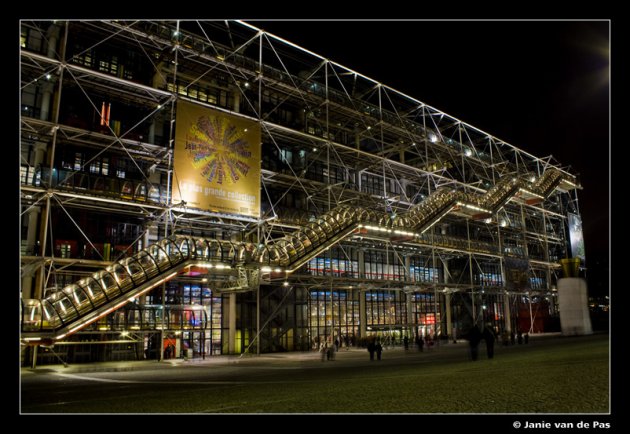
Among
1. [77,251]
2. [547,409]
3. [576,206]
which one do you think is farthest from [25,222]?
[576,206]

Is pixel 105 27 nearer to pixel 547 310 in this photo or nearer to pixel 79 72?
pixel 79 72

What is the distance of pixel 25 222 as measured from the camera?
→ 16.7m

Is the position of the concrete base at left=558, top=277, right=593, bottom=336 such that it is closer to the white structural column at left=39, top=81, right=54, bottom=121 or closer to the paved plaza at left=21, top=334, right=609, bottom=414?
the paved plaza at left=21, top=334, right=609, bottom=414

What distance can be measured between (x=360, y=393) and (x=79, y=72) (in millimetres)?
14726

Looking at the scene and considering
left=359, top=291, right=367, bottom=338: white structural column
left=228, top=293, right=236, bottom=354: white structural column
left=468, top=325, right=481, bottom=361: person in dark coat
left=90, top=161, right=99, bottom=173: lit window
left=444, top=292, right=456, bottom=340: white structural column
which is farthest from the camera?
left=444, top=292, right=456, bottom=340: white structural column

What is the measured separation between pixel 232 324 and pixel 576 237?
27479 mm

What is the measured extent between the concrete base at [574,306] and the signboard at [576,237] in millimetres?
9115

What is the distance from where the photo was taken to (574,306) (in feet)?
88.4

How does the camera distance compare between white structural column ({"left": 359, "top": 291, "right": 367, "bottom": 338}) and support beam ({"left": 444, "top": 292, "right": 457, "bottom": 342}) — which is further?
support beam ({"left": 444, "top": 292, "right": 457, "bottom": 342})

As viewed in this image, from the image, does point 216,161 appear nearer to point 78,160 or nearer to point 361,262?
point 78,160

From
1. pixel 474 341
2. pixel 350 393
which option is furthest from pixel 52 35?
pixel 474 341

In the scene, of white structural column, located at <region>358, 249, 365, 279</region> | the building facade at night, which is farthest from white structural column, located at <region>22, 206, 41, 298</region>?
white structural column, located at <region>358, 249, 365, 279</region>

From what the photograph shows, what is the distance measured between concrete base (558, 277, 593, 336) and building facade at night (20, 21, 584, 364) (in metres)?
5.58

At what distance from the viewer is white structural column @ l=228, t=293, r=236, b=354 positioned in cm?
2161
